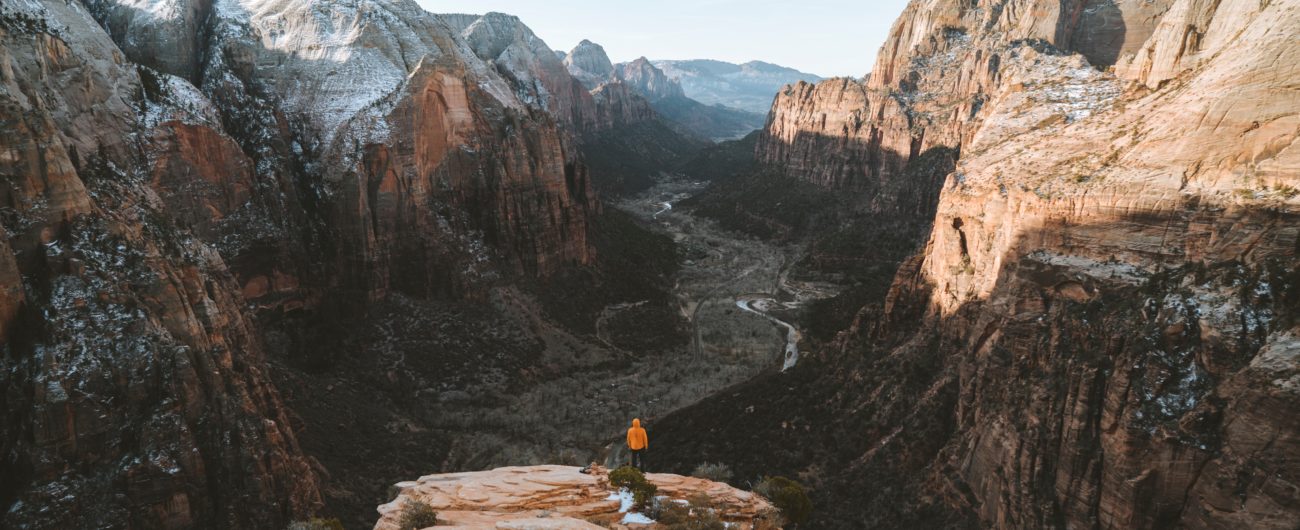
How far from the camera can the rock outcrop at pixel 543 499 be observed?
54.7 ft

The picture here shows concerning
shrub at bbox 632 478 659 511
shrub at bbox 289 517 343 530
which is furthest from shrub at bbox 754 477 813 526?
shrub at bbox 289 517 343 530

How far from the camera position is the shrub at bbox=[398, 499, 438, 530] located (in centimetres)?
1636

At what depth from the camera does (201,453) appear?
22812 millimetres

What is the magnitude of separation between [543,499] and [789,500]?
885cm

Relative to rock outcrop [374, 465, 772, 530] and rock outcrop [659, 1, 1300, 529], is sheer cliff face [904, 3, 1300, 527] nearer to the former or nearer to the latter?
rock outcrop [659, 1, 1300, 529]

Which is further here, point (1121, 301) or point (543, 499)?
point (1121, 301)

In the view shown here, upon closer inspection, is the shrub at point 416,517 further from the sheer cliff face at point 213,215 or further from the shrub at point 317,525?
the sheer cliff face at point 213,215

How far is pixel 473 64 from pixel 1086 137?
54.9 m

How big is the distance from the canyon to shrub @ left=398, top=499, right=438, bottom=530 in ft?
2.03

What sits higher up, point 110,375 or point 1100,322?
point 1100,322

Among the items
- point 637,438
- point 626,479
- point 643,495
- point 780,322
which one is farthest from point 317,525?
point 780,322

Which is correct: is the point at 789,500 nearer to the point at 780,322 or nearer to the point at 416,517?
the point at 416,517

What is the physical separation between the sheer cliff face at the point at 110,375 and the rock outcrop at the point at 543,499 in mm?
8146

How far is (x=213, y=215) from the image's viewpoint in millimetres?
43719
